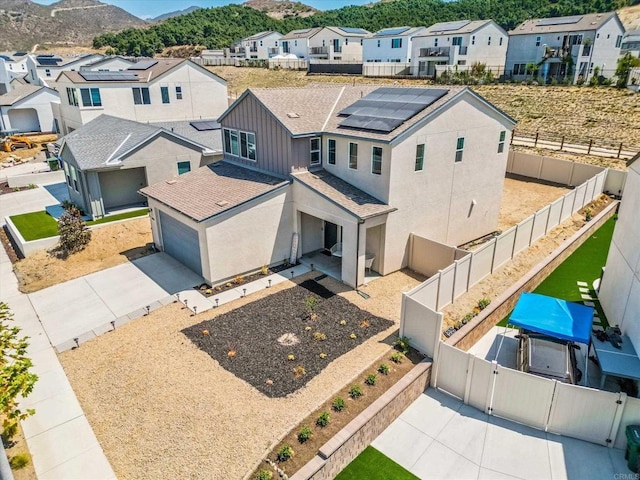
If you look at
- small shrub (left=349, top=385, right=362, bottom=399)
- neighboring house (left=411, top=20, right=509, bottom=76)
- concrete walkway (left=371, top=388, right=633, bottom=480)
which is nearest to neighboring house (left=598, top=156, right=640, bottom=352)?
concrete walkway (left=371, top=388, right=633, bottom=480)

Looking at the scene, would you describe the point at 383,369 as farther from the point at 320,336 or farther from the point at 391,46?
the point at 391,46

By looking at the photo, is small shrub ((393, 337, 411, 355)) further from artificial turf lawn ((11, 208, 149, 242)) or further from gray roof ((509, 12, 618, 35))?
gray roof ((509, 12, 618, 35))

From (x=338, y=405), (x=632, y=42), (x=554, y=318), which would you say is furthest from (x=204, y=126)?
(x=632, y=42)

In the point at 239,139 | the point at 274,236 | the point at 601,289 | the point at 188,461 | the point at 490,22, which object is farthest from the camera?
the point at 490,22

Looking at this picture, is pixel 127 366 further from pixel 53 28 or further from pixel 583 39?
pixel 53 28

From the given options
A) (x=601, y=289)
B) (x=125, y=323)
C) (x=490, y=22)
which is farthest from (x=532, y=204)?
(x=490, y=22)

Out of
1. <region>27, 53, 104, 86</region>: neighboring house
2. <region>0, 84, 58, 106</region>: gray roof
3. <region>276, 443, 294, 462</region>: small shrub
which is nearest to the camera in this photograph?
<region>276, 443, 294, 462</region>: small shrub
